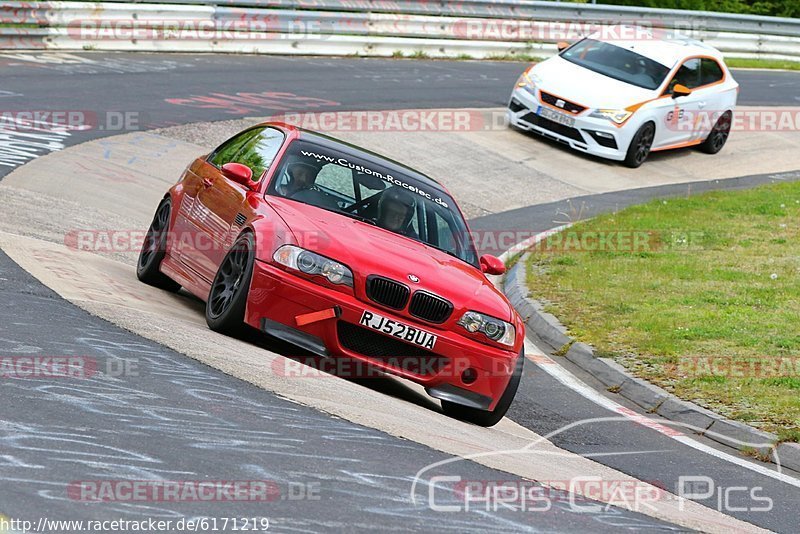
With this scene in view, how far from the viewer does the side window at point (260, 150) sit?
9789 mm

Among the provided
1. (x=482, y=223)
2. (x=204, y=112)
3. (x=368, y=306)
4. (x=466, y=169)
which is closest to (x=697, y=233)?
(x=482, y=223)

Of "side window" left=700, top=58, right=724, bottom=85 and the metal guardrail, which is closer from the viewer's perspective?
"side window" left=700, top=58, right=724, bottom=85

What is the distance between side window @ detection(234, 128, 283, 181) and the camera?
32.1ft

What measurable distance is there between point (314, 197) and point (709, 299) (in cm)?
509

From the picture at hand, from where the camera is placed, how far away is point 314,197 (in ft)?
30.9

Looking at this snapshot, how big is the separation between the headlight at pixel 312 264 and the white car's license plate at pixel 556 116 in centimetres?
1329

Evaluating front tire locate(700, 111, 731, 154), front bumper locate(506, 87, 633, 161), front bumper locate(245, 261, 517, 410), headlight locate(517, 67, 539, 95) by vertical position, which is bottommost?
front tire locate(700, 111, 731, 154)

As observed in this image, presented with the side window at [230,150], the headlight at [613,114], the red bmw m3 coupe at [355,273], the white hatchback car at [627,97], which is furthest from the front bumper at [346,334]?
the white hatchback car at [627,97]

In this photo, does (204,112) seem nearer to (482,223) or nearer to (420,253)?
(482,223)

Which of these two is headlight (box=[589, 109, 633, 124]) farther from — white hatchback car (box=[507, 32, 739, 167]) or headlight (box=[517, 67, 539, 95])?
headlight (box=[517, 67, 539, 95])

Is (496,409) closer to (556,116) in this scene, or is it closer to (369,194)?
(369,194)

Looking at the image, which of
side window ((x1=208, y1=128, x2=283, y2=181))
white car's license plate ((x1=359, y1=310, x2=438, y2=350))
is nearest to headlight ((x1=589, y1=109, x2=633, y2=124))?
side window ((x1=208, y1=128, x2=283, y2=181))

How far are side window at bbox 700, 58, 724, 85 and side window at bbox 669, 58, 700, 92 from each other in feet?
0.65

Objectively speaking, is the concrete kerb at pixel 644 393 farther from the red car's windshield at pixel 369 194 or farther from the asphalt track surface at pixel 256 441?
the red car's windshield at pixel 369 194
